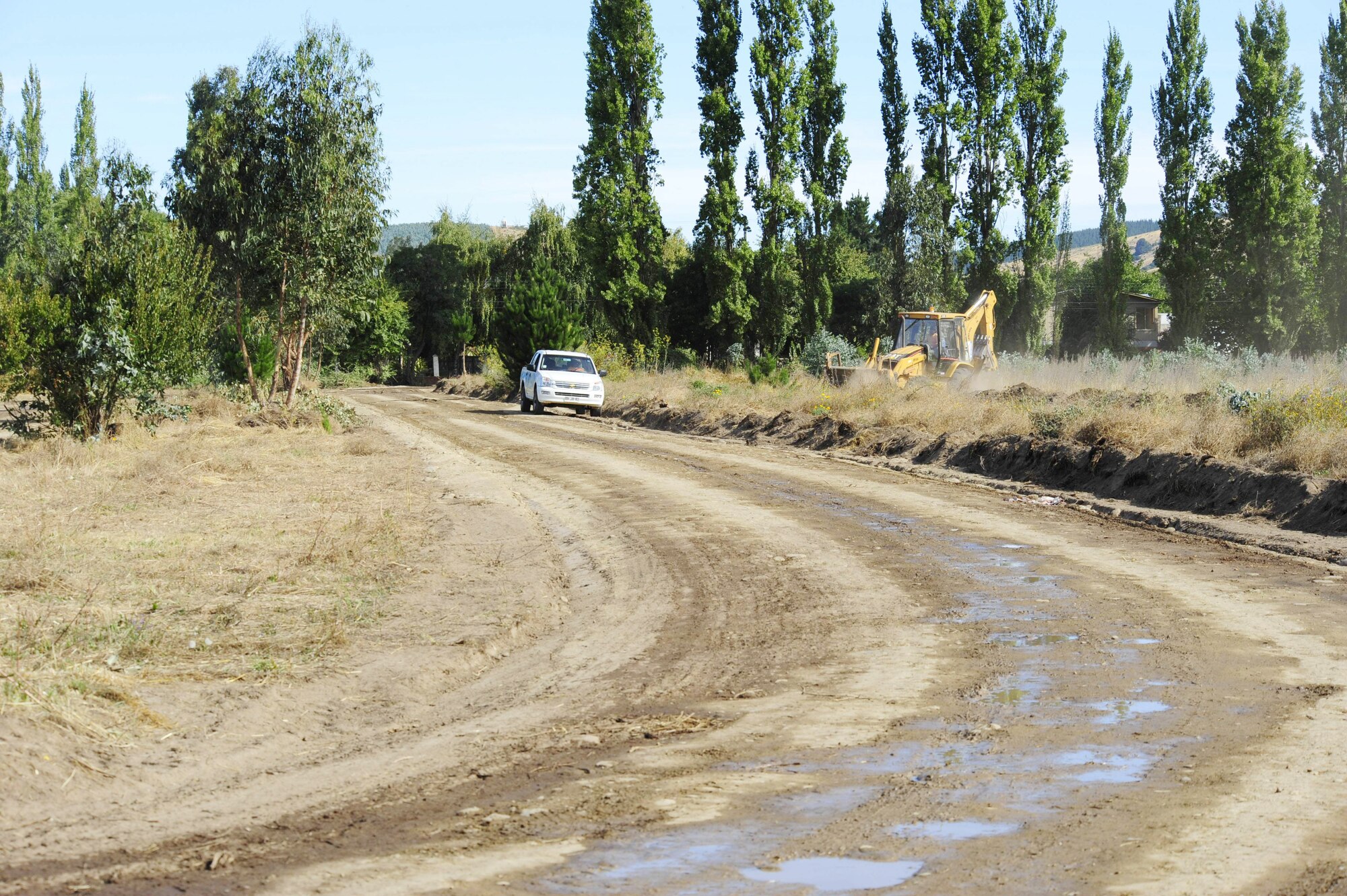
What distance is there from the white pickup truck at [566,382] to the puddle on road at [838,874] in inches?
1268

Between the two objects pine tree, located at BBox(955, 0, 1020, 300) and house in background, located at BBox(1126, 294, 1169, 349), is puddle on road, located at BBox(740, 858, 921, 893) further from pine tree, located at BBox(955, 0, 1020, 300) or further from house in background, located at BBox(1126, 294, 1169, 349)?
house in background, located at BBox(1126, 294, 1169, 349)

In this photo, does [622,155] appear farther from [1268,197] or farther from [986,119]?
[1268,197]

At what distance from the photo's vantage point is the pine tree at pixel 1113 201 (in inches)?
2128

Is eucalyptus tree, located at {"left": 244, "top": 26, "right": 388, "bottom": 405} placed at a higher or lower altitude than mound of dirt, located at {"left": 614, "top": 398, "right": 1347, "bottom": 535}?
higher

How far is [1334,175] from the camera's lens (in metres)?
53.0

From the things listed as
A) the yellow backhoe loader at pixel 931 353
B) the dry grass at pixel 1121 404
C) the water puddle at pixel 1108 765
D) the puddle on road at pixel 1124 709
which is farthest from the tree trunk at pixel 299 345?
the water puddle at pixel 1108 765

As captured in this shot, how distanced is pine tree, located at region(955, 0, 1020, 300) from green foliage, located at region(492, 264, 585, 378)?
16.8m

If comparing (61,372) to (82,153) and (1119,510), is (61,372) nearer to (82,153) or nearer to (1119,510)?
(1119,510)

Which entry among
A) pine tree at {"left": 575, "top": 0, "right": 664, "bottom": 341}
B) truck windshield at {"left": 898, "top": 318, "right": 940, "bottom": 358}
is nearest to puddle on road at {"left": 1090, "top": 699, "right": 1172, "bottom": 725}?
truck windshield at {"left": 898, "top": 318, "right": 940, "bottom": 358}

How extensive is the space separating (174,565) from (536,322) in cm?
3316

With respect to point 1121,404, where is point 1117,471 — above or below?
below

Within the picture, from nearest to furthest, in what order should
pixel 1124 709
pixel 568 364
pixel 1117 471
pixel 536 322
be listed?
pixel 1124 709
pixel 1117 471
pixel 568 364
pixel 536 322

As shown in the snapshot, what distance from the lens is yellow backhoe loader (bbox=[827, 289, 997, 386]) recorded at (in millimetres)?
32938

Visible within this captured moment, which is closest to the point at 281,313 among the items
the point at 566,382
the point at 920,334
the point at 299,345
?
the point at 299,345
